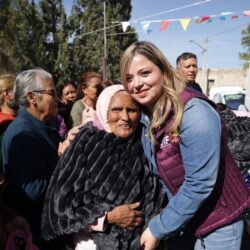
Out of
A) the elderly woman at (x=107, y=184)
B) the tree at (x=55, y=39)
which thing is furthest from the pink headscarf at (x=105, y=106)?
the tree at (x=55, y=39)

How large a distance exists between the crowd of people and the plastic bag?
42mm

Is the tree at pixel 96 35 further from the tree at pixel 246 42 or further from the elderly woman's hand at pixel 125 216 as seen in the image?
the elderly woman's hand at pixel 125 216

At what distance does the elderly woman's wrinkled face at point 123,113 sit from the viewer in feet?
6.77

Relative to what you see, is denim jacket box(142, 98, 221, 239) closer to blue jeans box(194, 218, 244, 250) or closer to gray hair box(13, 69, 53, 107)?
blue jeans box(194, 218, 244, 250)

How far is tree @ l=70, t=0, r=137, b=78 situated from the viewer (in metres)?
27.0

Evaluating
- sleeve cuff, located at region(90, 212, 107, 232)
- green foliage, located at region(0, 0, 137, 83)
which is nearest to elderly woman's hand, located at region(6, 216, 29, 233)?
sleeve cuff, located at region(90, 212, 107, 232)

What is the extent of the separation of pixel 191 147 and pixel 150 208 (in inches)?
23.7

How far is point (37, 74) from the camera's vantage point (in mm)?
2480

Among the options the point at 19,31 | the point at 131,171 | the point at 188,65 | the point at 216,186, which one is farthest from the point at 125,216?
the point at 19,31

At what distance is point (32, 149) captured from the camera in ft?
7.10

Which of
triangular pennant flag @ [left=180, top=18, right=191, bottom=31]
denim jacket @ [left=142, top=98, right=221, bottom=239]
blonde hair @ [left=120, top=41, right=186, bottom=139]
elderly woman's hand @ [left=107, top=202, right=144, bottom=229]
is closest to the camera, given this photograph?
denim jacket @ [left=142, top=98, right=221, bottom=239]

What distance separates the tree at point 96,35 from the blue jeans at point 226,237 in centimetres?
2523

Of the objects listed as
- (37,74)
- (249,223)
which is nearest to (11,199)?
(37,74)

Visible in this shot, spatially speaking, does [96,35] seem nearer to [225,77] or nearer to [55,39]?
[55,39]
